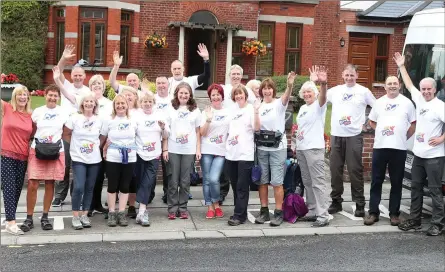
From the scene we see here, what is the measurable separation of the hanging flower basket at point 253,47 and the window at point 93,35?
5.14 meters

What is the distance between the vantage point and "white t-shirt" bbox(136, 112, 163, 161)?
7.04 metres

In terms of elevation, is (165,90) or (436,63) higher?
(436,63)

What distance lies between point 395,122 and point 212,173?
7.52ft

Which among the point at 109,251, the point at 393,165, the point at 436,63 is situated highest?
the point at 436,63

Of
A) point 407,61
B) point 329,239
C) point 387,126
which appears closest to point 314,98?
point 387,126

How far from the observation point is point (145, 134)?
7051 millimetres

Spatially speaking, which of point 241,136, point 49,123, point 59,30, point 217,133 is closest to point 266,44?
point 59,30

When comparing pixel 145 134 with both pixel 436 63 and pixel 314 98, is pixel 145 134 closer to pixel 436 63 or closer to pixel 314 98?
pixel 314 98

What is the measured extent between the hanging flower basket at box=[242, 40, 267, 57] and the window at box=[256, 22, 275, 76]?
139 cm

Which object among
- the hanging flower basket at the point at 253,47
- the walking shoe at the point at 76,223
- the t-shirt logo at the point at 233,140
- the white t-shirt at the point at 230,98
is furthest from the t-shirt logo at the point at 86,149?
the hanging flower basket at the point at 253,47

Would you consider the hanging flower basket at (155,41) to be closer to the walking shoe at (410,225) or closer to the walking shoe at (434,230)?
the walking shoe at (410,225)

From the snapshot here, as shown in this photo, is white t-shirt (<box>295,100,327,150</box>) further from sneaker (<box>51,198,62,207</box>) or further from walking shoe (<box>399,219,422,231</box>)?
sneaker (<box>51,198,62,207</box>)

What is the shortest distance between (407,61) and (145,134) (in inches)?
156

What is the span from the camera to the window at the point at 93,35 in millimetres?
19656
